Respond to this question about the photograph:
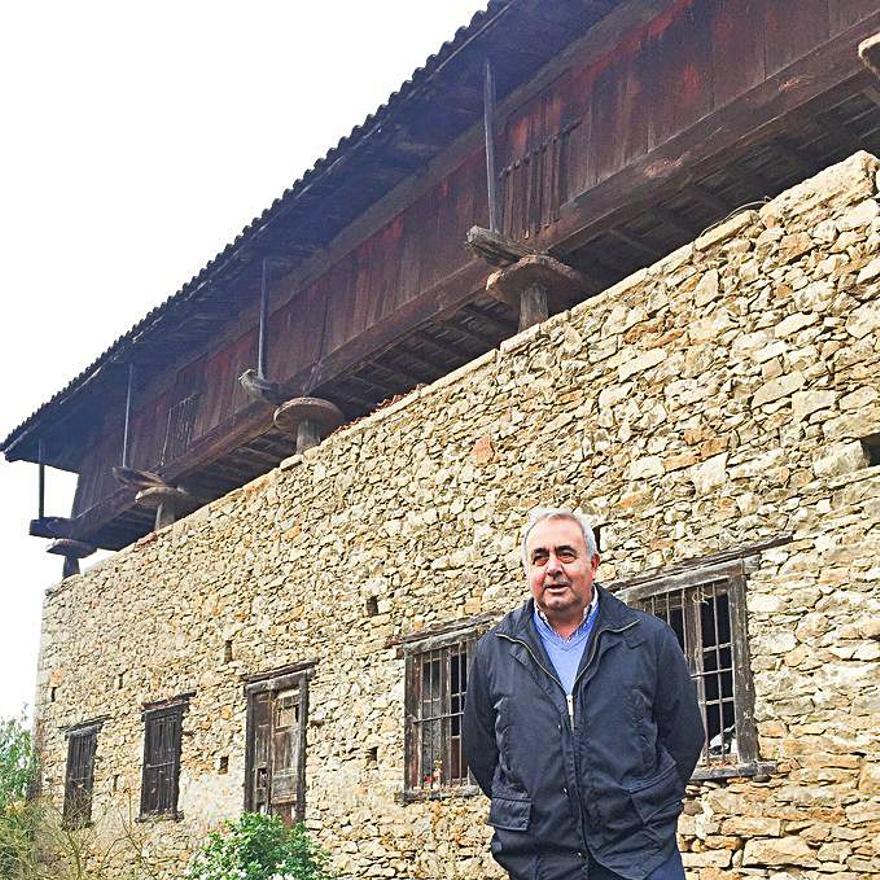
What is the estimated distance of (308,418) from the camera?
13.1 m

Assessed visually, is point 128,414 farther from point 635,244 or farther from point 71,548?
point 635,244

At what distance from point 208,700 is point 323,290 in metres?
4.86

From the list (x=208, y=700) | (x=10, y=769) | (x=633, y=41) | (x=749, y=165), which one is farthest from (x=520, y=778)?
(x=10, y=769)

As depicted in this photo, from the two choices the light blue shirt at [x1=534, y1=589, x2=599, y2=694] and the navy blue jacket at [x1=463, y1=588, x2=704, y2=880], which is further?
the light blue shirt at [x1=534, y1=589, x2=599, y2=694]

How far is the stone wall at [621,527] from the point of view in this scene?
681cm

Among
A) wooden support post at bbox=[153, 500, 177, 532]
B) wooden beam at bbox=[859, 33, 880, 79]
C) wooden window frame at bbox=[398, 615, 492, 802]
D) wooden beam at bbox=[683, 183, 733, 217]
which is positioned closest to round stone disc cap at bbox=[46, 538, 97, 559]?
wooden support post at bbox=[153, 500, 177, 532]

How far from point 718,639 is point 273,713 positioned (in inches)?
230

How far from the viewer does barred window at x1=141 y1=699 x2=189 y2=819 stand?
44.7 ft

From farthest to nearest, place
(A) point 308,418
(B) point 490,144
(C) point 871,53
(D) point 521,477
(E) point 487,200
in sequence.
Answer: (A) point 308,418
(E) point 487,200
(B) point 490,144
(D) point 521,477
(C) point 871,53

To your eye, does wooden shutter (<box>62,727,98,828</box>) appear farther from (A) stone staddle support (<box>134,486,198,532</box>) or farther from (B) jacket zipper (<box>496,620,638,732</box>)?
(B) jacket zipper (<box>496,620,638,732</box>)

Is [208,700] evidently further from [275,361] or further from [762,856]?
[762,856]

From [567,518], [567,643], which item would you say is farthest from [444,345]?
[567,643]

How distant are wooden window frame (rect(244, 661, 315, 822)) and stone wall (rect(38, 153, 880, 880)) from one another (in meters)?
0.15

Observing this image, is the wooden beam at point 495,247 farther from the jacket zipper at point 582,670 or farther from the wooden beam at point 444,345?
the jacket zipper at point 582,670
